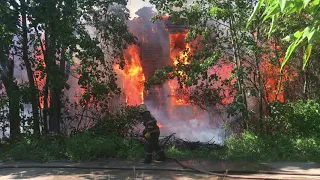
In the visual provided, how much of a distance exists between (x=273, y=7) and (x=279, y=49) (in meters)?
9.68

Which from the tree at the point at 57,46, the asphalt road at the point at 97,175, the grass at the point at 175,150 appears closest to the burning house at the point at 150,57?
the tree at the point at 57,46

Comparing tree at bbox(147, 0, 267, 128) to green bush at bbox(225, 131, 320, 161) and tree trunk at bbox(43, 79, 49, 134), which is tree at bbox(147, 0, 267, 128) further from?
tree trunk at bbox(43, 79, 49, 134)

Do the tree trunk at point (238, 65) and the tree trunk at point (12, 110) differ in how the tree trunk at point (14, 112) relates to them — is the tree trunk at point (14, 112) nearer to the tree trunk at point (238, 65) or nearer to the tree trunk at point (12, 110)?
the tree trunk at point (12, 110)

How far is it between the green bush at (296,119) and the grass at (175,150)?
512 mm

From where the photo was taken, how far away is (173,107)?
680 inches

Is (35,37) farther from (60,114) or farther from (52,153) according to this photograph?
(52,153)

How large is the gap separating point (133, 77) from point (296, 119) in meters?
9.72

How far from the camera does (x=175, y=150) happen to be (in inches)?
357

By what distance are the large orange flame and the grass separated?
7376 millimetres

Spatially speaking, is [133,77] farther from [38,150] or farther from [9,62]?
[38,150]

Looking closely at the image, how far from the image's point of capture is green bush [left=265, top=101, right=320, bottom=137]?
9156 mm

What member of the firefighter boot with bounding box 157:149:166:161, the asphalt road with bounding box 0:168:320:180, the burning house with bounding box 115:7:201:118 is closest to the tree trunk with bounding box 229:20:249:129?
the firefighter boot with bounding box 157:149:166:161

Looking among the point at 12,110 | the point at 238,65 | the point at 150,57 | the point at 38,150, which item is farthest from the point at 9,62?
the point at 238,65

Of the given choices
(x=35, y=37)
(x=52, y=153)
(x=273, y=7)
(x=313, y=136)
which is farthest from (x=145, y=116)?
(x=273, y=7)
